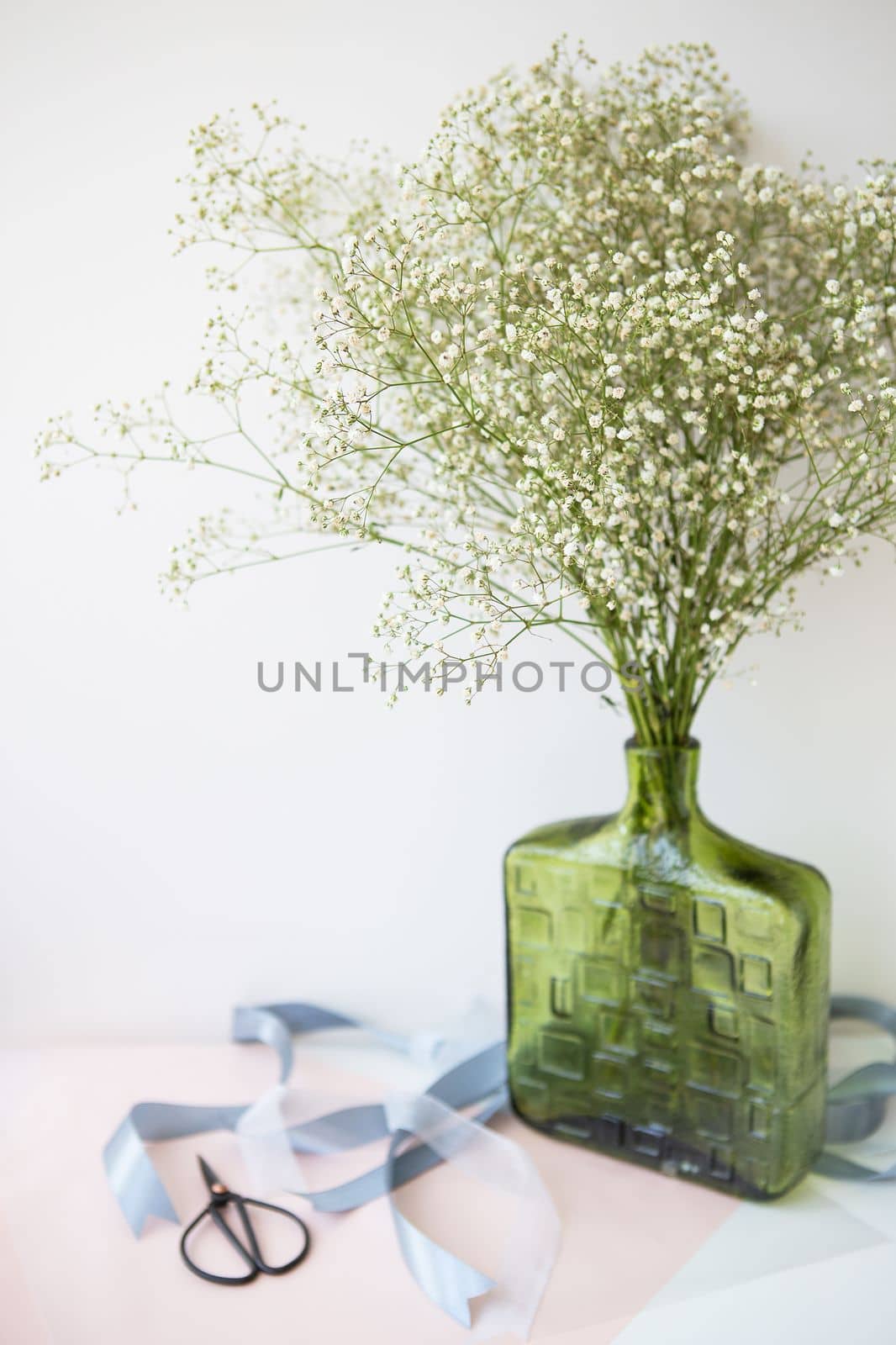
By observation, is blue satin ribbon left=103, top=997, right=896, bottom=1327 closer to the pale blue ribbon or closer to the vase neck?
the pale blue ribbon

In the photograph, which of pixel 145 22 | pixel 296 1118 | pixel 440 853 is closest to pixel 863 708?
pixel 440 853

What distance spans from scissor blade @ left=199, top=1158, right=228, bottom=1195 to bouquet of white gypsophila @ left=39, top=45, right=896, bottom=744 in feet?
1.74

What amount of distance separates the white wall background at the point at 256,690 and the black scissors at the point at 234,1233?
32 cm

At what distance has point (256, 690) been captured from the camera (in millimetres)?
1195

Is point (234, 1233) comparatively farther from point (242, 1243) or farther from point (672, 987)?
point (672, 987)

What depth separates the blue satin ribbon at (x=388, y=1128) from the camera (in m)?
0.87

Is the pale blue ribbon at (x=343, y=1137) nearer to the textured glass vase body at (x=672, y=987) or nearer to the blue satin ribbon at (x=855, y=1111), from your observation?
the textured glass vase body at (x=672, y=987)

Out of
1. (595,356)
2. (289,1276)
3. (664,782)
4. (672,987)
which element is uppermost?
(595,356)

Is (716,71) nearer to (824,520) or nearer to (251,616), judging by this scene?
(824,520)

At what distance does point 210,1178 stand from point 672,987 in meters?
0.45

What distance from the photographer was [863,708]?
3.58 ft

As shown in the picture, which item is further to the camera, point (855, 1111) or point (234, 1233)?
point (855, 1111)

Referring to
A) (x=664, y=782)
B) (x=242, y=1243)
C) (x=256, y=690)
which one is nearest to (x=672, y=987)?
(x=664, y=782)

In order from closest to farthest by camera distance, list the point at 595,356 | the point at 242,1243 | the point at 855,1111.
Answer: the point at 595,356 < the point at 242,1243 < the point at 855,1111
